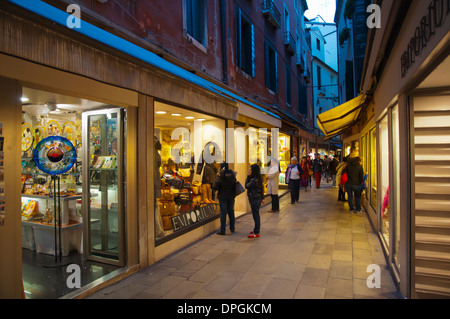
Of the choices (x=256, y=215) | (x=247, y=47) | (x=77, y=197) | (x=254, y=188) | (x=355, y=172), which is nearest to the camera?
(x=77, y=197)

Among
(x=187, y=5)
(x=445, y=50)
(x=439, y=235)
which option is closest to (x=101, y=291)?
(x=439, y=235)

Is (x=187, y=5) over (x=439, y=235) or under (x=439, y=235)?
over

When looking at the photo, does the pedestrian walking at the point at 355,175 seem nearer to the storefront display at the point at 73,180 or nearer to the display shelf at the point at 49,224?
the storefront display at the point at 73,180

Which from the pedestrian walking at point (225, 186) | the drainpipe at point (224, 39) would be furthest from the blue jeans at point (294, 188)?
the pedestrian walking at point (225, 186)

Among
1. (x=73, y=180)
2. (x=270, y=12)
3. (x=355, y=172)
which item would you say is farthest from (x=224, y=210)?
(x=270, y=12)

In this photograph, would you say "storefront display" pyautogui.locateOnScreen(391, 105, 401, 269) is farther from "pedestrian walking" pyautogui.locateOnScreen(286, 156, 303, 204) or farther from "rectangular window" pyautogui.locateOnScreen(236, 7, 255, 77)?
"rectangular window" pyautogui.locateOnScreen(236, 7, 255, 77)

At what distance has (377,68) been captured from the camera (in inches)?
223

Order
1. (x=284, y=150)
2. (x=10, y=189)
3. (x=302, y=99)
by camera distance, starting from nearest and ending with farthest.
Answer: (x=10, y=189) < (x=284, y=150) < (x=302, y=99)

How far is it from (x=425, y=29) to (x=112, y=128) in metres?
4.35

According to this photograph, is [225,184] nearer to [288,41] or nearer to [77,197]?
[77,197]

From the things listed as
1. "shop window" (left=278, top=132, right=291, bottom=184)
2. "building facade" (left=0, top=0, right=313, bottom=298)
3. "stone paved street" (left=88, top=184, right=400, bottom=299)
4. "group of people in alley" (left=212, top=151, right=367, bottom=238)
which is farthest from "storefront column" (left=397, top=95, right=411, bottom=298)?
"shop window" (left=278, top=132, right=291, bottom=184)

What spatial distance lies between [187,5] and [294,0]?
13.9 metres

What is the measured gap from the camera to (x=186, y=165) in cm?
815

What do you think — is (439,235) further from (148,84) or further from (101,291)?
(148,84)
